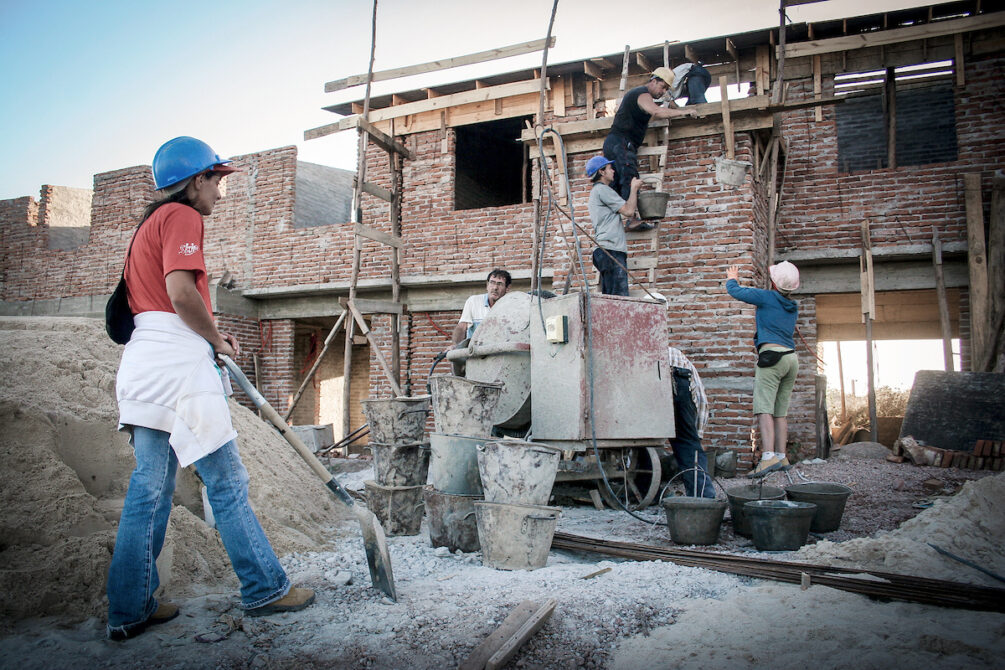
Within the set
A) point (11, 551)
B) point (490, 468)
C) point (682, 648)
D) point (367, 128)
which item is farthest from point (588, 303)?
point (367, 128)

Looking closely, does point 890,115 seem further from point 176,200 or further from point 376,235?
point 176,200


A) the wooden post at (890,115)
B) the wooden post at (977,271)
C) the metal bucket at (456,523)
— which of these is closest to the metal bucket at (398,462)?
the metal bucket at (456,523)

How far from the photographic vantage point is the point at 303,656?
253 centimetres

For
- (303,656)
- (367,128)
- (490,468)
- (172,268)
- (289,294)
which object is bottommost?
(303,656)

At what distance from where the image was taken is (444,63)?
34.3 feet

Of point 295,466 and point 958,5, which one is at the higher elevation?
point 958,5

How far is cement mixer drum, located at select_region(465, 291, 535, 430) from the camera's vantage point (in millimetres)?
5527

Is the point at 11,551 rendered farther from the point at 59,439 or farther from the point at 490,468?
the point at 490,468

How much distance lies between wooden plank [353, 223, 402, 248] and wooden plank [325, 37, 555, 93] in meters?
2.31

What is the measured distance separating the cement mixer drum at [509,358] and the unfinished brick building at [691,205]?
49.2 inches

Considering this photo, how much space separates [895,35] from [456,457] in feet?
29.8

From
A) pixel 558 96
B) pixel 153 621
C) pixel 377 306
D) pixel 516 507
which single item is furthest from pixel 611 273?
pixel 558 96

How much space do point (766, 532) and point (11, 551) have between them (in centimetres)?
401

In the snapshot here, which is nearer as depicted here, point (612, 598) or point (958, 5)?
point (612, 598)
